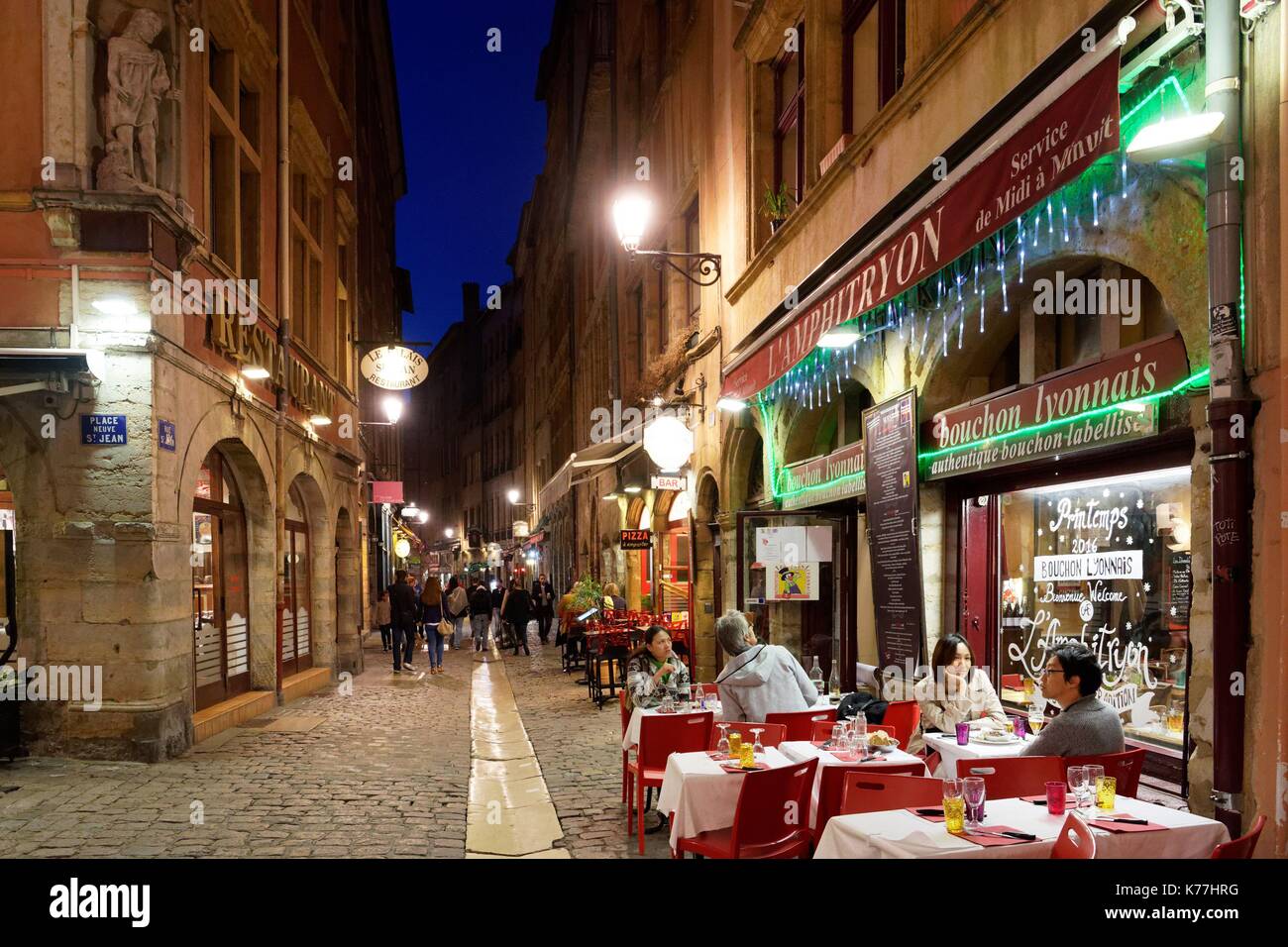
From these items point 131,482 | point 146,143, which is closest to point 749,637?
point 131,482

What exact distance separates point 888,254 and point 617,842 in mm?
4203

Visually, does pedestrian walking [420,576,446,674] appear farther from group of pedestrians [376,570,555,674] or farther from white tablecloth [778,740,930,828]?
white tablecloth [778,740,930,828]

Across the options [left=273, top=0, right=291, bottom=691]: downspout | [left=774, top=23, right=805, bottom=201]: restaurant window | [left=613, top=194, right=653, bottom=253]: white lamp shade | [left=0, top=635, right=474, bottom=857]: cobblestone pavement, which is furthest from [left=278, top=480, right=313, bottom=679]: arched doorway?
[left=774, top=23, right=805, bottom=201]: restaurant window

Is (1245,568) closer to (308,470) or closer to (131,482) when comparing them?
(131,482)

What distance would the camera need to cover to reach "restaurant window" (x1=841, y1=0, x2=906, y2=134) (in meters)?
8.27

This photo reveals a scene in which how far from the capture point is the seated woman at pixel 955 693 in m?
6.12

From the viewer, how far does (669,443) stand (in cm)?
1335

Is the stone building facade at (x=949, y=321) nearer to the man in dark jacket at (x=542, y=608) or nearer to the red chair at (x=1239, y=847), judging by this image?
the red chair at (x=1239, y=847)

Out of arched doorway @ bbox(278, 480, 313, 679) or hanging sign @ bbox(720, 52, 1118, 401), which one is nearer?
hanging sign @ bbox(720, 52, 1118, 401)

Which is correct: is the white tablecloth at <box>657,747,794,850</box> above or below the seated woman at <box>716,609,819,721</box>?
below

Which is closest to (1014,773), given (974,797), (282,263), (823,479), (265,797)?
(974,797)

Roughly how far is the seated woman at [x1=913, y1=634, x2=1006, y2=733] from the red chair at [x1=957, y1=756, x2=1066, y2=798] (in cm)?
174

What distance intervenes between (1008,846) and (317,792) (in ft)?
17.7

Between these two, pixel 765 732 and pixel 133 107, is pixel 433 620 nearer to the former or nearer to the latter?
pixel 133 107
